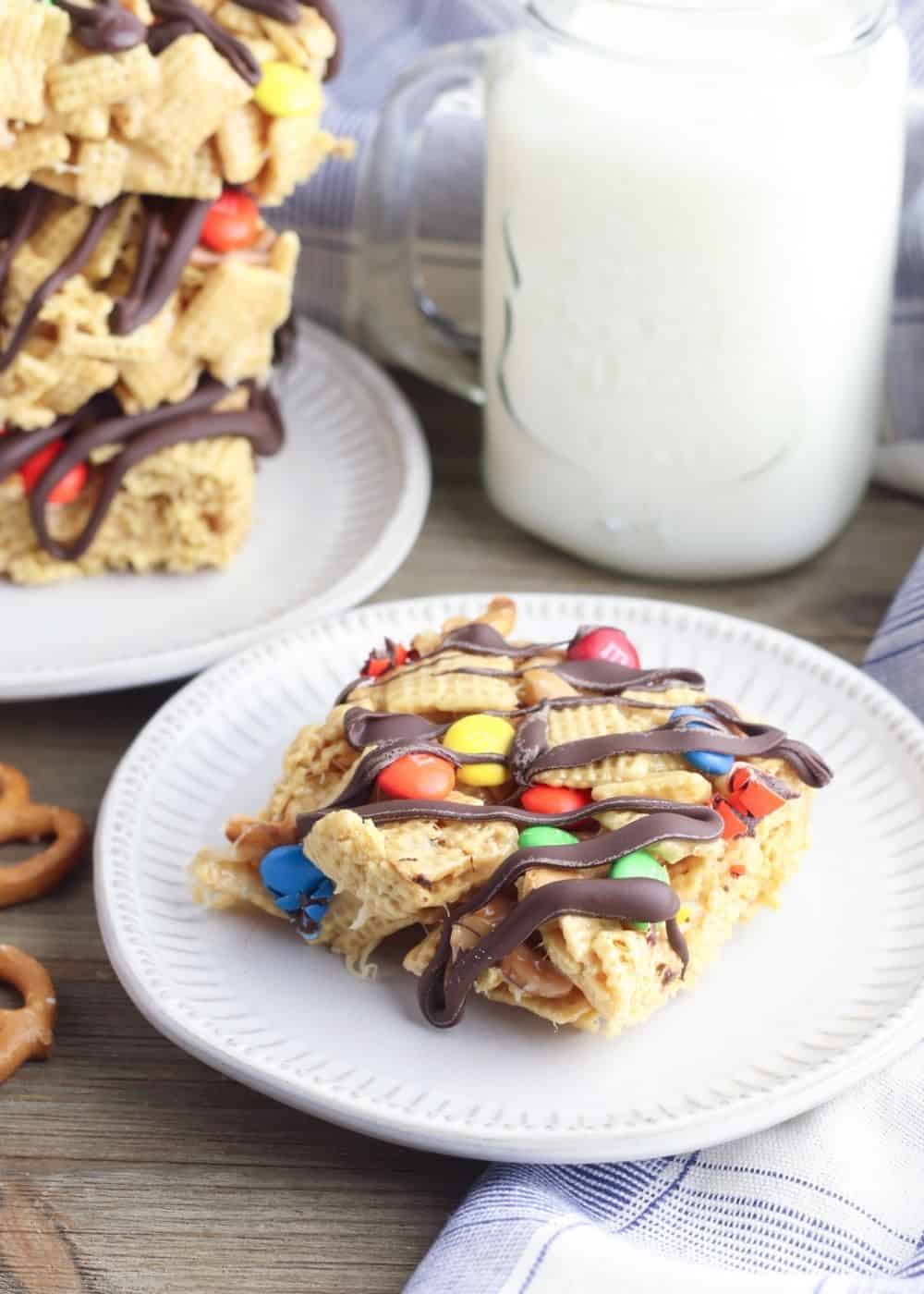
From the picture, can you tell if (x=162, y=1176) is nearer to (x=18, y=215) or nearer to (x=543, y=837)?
(x=543, y=837)

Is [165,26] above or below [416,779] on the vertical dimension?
above

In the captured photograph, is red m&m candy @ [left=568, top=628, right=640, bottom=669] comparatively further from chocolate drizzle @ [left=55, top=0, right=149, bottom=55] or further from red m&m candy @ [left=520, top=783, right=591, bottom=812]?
chocolate drizzle @ [left=55, top=0, right=149, bottom=55]

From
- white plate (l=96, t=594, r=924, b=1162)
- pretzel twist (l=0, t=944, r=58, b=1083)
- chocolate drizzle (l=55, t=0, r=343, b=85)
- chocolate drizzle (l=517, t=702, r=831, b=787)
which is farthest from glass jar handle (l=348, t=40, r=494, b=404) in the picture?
pretzel twist (l=0, t=944, r=58, b=1083)

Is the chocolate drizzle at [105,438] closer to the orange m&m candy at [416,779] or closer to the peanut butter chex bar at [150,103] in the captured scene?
the peanut butter chex bar at [150,103]

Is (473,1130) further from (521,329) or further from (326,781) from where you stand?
(521,329)

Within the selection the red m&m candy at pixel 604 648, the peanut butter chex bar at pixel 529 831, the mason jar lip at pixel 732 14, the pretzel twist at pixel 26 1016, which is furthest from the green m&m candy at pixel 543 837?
the mason jar lip at pixel 732 14

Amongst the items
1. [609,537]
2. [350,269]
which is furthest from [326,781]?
[350,269]

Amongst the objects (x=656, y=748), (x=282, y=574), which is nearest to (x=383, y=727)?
(x=656, y=748)
